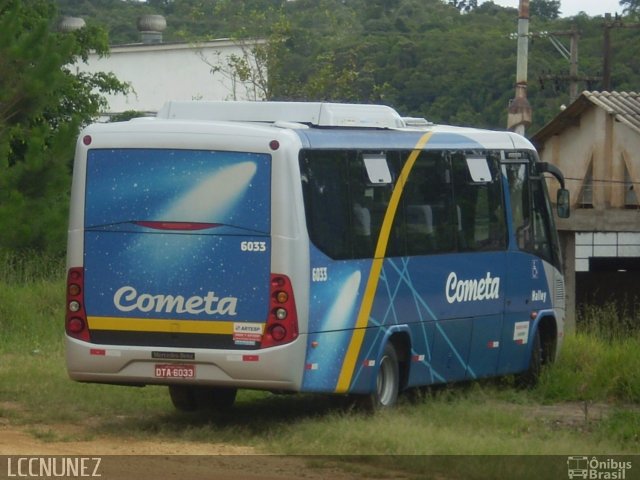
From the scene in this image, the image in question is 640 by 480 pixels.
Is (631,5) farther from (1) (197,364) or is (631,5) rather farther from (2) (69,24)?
(1) (197,364)

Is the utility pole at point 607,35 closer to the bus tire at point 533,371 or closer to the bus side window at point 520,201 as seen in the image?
the bus side window at point 520,201

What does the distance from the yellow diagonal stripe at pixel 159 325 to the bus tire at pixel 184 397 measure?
1542 millimetres

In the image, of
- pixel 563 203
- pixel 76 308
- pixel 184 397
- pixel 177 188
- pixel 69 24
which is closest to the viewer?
pixel 177 188

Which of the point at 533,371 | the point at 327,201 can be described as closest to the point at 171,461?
the point at 327,201

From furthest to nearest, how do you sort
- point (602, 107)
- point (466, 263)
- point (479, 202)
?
point (602, 107) → point (479, 202) → point (466, 263)

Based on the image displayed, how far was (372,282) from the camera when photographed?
11695 millimetres

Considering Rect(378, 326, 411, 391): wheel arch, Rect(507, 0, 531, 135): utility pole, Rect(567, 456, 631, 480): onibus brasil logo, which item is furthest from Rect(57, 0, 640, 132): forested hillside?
Rect(567, 456, 631, 480): onibus brasil logo

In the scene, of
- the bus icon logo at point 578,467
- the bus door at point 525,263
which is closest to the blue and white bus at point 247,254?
the bus door at point 525,263

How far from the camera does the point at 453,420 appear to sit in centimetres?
1168

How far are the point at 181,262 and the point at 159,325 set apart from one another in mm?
546

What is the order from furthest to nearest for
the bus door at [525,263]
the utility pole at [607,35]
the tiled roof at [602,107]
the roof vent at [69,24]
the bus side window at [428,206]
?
1. the utility pole at [607,35]
2. the tiled roof at [602,107]
3. the roof vent at [69,24]
4. the bus door at [525,263]
5. the bus side window at [428,206]

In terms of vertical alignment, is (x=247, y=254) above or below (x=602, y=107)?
above

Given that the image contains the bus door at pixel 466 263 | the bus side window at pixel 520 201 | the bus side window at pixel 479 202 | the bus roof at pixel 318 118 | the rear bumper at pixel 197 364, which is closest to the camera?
the rear bumper at pixel 197 364

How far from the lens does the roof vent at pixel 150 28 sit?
52.0 metres
